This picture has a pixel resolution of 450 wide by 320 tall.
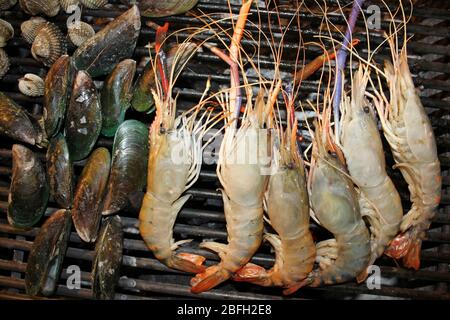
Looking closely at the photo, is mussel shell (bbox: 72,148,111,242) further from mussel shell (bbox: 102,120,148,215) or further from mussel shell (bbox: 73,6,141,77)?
mussel shell (bbox: 73,6,141,77)

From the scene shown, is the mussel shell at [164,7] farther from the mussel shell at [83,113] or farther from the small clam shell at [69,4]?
the mussel shell at [83,113]

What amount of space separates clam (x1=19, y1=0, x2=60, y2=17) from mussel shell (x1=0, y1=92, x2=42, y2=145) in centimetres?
54

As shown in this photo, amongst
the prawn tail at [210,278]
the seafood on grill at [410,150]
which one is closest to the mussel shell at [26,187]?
the prawn tail at [210,278]

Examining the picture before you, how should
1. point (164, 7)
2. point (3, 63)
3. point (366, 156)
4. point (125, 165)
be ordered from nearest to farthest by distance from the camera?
point (366, 156) < point (125, 165) < point (164, 7) < point (3, 63)

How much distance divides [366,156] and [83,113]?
1.41 m

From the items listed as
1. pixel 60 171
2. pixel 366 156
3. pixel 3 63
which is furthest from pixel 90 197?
pixel 366 156

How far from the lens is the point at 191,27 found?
2549 millimetres

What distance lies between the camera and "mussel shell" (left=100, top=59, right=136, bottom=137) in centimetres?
240

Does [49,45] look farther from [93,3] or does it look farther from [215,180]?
[215,180]

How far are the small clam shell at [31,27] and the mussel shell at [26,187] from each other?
61 cm

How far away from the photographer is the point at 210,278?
2.38 metres

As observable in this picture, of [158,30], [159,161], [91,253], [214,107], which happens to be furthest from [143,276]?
[158,30]

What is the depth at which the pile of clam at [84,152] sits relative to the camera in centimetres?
238
